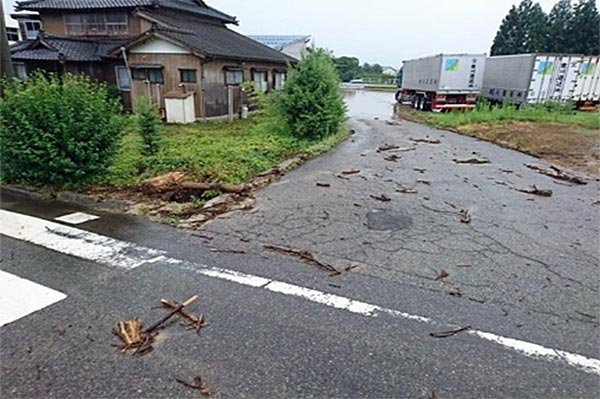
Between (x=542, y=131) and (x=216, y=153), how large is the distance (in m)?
11.6

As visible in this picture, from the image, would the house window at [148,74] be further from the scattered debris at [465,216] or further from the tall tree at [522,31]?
the tall tree at [522,31]

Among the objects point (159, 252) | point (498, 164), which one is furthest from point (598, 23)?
point (159, 252)

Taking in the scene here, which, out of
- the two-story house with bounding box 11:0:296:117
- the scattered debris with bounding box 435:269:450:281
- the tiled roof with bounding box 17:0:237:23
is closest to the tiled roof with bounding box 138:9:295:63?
the two-story house with bounding box 11:0:296:117

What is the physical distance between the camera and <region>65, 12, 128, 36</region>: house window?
19016 mm

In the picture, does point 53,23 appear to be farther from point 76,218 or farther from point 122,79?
point 76,218

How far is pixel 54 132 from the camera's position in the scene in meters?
5.69

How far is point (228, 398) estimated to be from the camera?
82.6 inches

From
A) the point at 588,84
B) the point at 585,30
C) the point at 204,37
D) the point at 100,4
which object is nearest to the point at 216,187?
the point at 204,37

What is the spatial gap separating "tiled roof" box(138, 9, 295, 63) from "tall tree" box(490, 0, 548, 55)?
34112 mm

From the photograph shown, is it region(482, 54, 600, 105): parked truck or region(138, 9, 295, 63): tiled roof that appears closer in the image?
region(138, 9, 295, 63): tiled roof

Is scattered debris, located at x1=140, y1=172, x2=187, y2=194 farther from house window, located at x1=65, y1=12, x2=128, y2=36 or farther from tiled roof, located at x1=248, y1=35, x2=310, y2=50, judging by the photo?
tiled roof, located at x1=248, y1=35, x2=310, y2=50

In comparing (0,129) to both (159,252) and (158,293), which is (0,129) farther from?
(158,293)

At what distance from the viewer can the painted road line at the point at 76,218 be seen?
4.77 metres

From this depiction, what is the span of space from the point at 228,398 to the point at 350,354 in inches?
32.4
